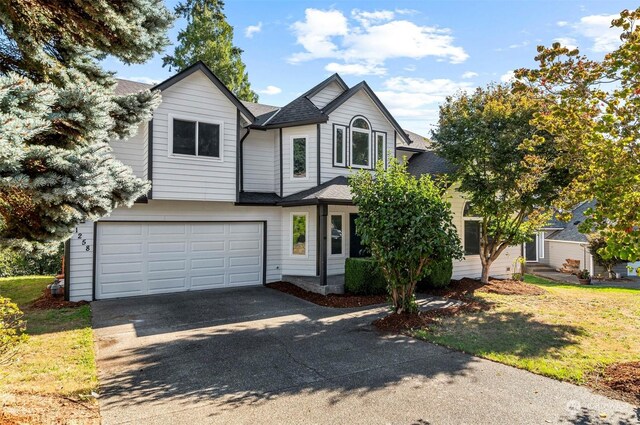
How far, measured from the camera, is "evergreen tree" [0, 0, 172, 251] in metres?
3.37

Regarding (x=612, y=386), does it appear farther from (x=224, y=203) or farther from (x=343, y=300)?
(x=224, y=203)

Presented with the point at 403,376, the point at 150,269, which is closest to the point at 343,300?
the point at 403,376

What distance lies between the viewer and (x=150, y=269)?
12188 mm

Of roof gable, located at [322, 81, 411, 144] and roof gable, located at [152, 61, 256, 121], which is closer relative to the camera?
roof gable, located at [152, 61, 256, 121]

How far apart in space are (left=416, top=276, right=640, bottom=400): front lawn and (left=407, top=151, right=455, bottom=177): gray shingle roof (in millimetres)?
5311

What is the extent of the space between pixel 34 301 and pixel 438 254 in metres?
11.7

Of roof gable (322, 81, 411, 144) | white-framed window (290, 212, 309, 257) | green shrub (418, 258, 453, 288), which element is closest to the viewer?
green shrub (418, 258, 453, 288)

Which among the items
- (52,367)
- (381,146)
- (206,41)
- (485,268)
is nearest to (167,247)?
(52,367)

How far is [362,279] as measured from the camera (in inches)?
461

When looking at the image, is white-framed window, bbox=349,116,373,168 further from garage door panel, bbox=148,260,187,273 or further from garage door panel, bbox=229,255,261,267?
garage door panel, bbox=148,260,187,273

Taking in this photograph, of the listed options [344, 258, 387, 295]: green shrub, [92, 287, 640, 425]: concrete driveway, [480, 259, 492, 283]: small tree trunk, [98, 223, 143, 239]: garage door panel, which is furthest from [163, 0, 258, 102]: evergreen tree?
[92, 287, 640, 425]: concrete driveway

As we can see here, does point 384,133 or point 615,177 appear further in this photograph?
point 384,133

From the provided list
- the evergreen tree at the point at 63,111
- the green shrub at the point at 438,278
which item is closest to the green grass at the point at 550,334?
the green shrub at the point at 438,278

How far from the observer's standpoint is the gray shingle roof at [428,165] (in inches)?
578
